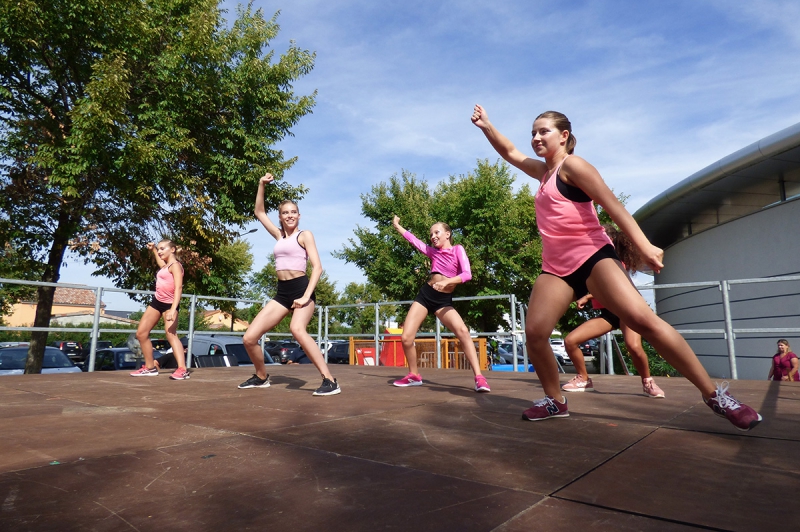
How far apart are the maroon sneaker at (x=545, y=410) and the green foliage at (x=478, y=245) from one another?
20.1m

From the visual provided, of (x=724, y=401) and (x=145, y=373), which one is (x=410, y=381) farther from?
(x=145, y=373)

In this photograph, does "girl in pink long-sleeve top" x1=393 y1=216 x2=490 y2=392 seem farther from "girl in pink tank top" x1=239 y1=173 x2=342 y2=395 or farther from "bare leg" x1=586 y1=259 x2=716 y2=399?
"bare leg" x1=586 y1=259 x2=716 y2=399

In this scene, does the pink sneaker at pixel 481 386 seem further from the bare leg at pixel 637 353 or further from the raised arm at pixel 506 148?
the raised arm at pixel 506 148

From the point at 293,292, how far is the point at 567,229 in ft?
8.98

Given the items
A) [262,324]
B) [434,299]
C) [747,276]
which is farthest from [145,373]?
[747,276]

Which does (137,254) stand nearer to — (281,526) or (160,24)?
(160,24)

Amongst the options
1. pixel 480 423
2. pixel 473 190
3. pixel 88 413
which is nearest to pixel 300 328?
pixel 88 413

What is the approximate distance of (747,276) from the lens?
15.9m

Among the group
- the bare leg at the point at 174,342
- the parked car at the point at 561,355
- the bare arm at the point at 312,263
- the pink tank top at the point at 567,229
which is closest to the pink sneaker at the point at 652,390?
the pink tank top at the point at 567,229

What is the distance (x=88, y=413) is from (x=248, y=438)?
153cm

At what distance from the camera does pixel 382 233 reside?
94.7ft

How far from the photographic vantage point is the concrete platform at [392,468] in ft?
4.96

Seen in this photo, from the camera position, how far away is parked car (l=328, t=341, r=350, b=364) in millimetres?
23953

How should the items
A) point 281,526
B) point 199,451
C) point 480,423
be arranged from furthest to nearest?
point 480,423 < point 199,451 < point 281,526
